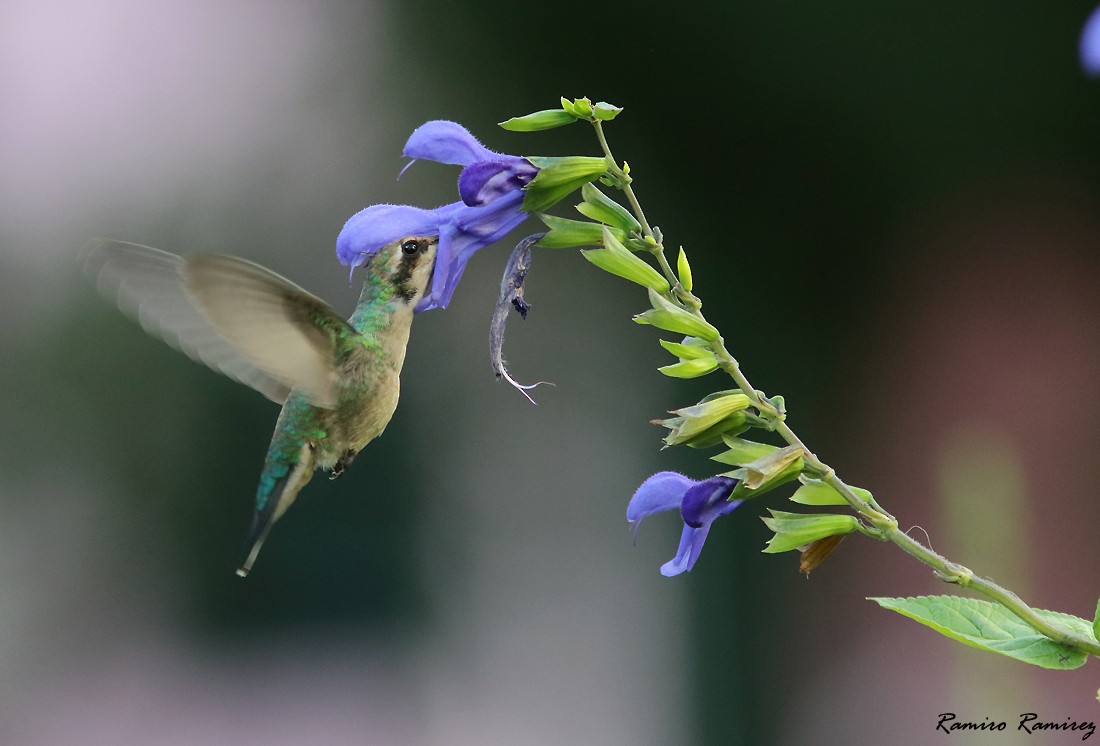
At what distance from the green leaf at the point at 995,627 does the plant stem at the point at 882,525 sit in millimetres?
16

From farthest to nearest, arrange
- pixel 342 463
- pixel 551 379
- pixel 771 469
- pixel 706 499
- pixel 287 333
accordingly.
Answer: pixel 551 379 < pixel 342 463 < pixel 287 333 < pixel 706 499 < pixel 771 469

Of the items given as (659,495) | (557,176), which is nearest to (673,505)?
(659,495)

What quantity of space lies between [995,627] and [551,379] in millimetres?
3061

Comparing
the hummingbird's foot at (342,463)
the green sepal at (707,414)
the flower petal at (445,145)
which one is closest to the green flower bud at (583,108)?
the flower petal at (445,145)

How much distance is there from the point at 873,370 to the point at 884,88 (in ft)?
3.22

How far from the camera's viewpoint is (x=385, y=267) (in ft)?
4.51

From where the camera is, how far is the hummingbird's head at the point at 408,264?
133 cm

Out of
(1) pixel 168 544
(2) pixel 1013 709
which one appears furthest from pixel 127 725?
(2) pixel 1013 709

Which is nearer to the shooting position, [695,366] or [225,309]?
[695,366]

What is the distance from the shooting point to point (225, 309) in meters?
1.25

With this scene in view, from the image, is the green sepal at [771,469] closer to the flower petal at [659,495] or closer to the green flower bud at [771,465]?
the green flower bud at [771,465]

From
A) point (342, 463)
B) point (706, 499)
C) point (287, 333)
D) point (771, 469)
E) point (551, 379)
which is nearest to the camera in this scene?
point (771, 469)

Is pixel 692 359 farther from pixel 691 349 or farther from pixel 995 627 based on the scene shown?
pixel 995 627

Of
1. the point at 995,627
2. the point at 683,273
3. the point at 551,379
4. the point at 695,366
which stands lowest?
the point at 995,627
